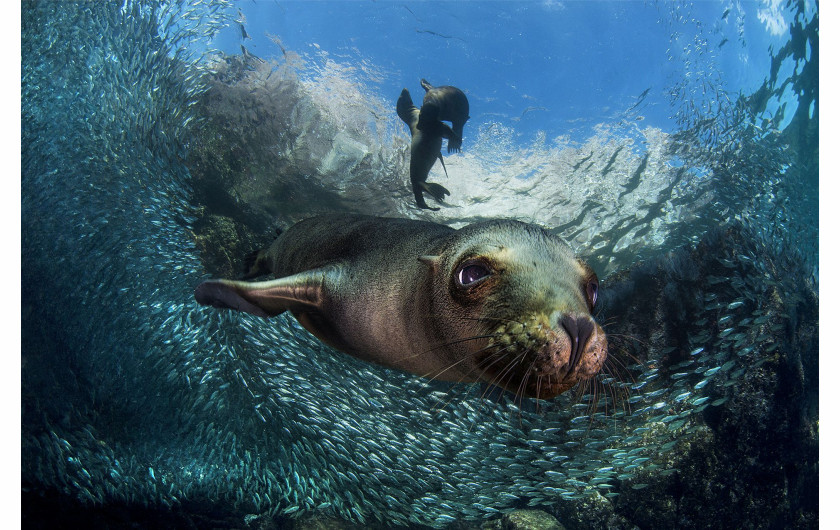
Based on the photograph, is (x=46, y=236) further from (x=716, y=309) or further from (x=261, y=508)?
(x=716, y=309)

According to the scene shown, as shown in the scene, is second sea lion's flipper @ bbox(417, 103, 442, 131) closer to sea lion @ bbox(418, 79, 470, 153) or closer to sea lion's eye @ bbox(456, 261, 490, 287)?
sea lion @ bbox(418, 79, 470, 153)

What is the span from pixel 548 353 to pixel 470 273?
483 millimetres

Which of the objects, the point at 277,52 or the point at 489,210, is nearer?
the point at 277,52

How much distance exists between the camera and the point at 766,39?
4.62 metres

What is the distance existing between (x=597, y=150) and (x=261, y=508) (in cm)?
679

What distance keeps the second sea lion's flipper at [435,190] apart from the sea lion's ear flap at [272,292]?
290 centimetres

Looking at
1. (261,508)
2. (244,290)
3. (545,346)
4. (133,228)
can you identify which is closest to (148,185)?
(133,228)

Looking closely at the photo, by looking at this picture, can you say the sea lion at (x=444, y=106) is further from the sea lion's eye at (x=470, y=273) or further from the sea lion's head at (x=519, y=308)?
the sea lion's eye at (x=470, y=273)

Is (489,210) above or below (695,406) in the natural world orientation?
above

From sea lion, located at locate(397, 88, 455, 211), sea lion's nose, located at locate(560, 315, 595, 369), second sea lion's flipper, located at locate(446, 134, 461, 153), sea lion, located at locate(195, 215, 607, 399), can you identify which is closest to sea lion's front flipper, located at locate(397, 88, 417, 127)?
sea lion, located at locate(397, 88, 455, 211)

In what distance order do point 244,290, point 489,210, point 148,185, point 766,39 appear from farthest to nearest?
point 489,210 → point 148,185 → point 766,39 → point 244,290

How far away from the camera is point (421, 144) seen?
185 inches

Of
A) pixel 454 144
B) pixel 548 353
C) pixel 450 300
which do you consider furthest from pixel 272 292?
pixel 454 144

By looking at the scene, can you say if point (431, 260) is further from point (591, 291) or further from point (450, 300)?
point (591, 291)
